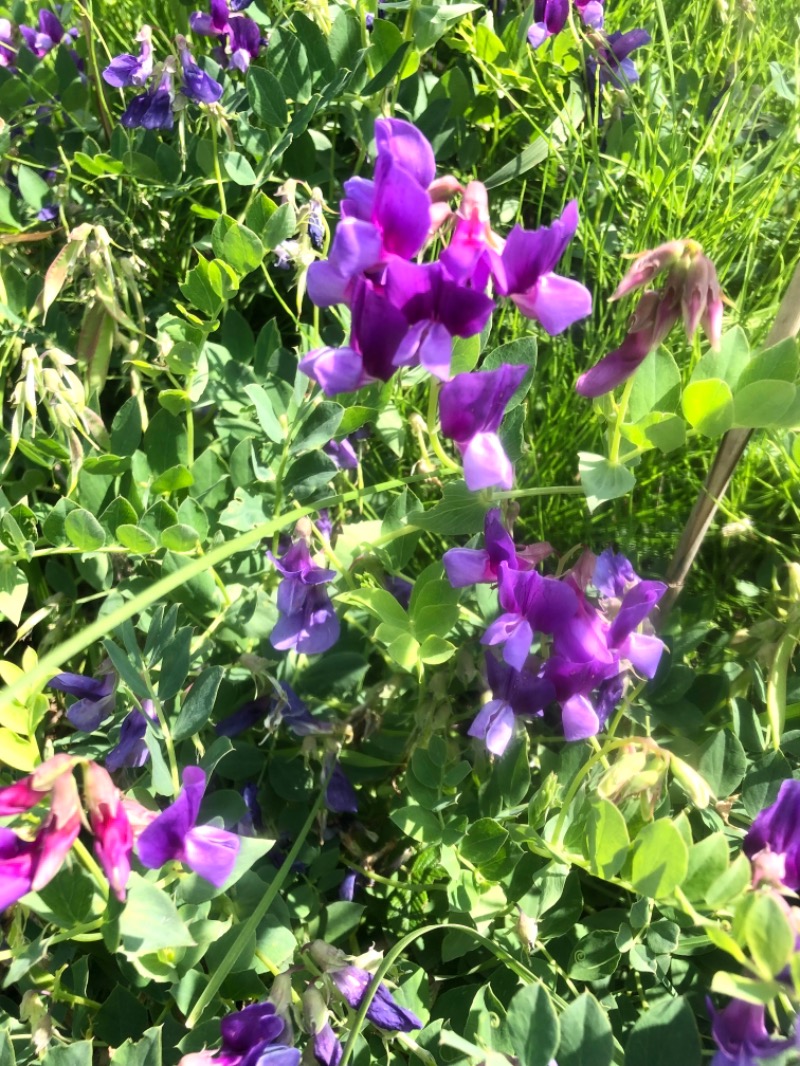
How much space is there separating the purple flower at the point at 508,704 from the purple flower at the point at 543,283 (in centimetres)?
39

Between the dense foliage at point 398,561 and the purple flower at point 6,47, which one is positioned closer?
the dense foliage at point 398,561

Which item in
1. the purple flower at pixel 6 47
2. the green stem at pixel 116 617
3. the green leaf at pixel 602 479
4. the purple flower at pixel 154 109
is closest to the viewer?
the green stem at pixel 116 617

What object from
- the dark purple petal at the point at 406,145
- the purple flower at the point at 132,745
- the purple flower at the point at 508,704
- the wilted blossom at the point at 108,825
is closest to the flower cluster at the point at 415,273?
the dark purple petal at the point at 406,145

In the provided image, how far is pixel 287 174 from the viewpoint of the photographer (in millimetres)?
1506

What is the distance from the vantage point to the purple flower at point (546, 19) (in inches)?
55.9

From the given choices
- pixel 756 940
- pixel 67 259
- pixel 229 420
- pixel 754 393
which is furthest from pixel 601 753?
pixel 67 259

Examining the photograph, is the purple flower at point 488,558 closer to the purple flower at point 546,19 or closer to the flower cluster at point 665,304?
the flower cluster at point 665,304

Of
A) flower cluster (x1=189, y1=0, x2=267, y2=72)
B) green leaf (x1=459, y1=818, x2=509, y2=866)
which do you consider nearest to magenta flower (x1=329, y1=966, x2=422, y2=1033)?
green leaf (x1=459, y1=818, x2=509, y2=866)

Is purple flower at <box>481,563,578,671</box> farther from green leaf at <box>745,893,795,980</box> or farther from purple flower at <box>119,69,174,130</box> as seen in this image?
purple flower at <box>119,69,174,130</box>

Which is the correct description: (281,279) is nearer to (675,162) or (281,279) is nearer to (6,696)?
(675,162)

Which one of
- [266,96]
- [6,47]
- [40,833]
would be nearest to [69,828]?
[40,833]

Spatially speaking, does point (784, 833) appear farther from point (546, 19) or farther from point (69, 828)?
point (546, 19)

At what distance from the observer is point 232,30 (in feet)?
4.68

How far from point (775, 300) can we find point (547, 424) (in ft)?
1.28
